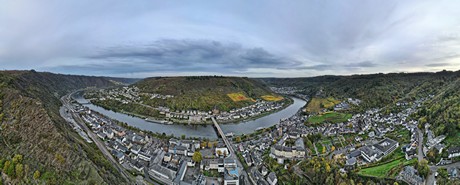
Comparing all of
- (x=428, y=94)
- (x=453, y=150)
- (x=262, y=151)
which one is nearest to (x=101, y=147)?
(x=262, y=151)

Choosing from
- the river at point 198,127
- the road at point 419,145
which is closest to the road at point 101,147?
the river at point 198,127

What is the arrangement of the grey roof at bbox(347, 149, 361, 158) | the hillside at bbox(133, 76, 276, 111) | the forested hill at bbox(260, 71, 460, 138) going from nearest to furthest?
the grey roof at bbox(347, 149, 361, 158) < the forested hill at bbox(260, 71, 460, 138) < the hillside at bbox(133, 76, 276, 111)

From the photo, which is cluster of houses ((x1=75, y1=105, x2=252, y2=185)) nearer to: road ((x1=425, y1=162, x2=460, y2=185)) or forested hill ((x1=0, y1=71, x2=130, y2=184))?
forested hill ((x1=0, y1=71, x2=130, y2=184))

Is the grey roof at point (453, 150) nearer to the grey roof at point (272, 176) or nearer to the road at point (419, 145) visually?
the road at point (419, 145)

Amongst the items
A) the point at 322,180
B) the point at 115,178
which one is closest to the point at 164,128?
the point at 115,178

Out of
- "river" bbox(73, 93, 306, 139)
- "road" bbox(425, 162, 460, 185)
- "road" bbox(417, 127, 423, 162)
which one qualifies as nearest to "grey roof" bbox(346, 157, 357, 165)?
"road" bbox(425, 162, 460, 185)

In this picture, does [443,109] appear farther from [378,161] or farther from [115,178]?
[115,178]
